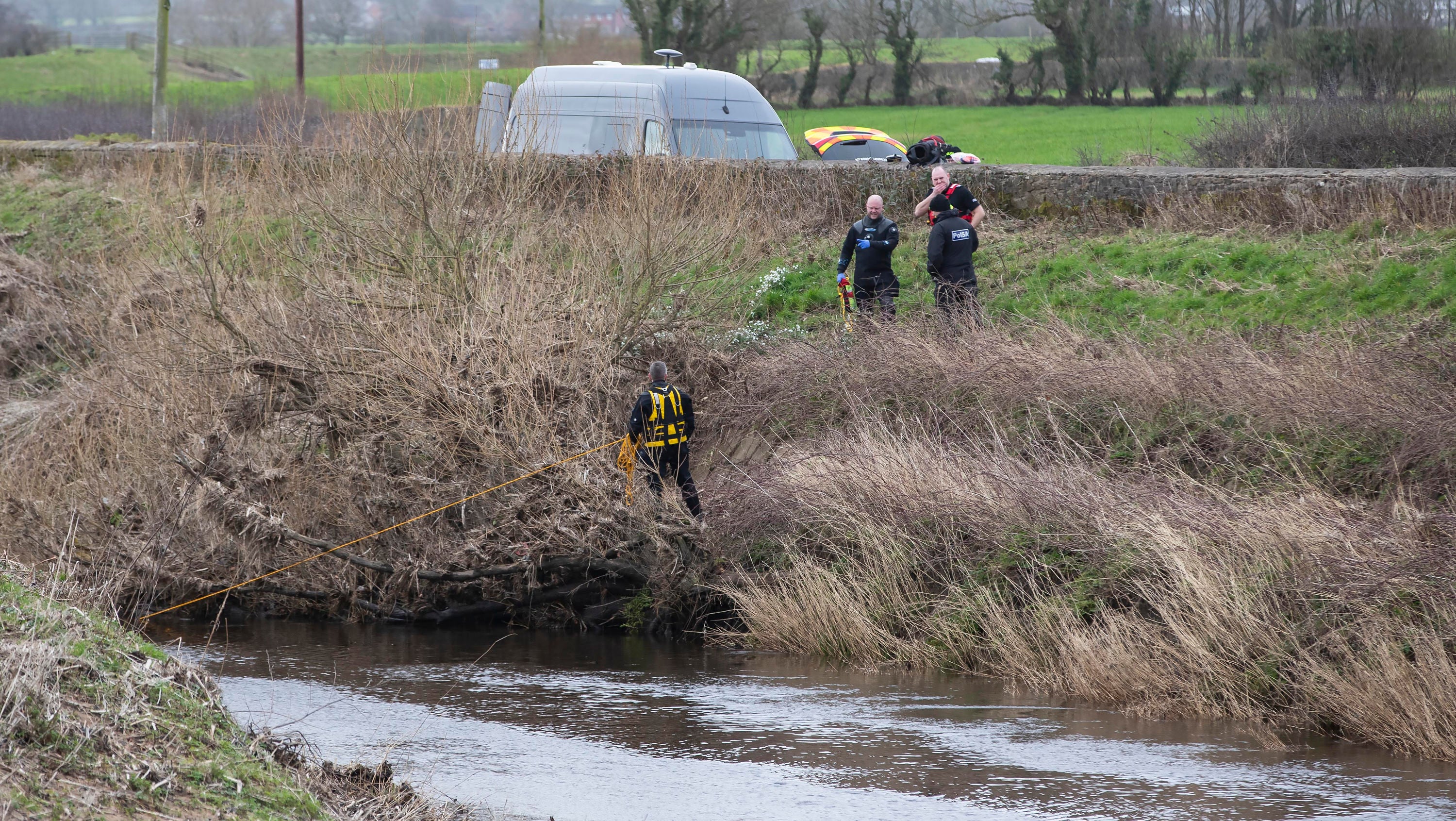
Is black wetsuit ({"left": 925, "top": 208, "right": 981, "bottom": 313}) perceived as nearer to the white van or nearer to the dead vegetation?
the dead vegetation

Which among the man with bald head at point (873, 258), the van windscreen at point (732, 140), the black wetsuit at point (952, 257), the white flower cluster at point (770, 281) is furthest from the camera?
the white flower cluster at point (770, 281)

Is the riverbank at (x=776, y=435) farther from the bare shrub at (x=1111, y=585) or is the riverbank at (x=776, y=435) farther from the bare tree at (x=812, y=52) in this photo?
the bare tree at (x=812, y=52)

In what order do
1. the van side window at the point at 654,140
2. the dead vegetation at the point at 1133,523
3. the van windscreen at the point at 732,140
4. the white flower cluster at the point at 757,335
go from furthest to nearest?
the van windscreen at the point at 732,140, the van side window at the point at 654,140, the white flower cluster at the point at 757,335, the dead vegetation at the point at 1133,523

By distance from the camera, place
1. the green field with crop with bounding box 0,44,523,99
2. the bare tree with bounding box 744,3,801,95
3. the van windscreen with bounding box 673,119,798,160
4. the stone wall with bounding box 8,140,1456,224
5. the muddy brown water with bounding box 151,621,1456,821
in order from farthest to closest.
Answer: the green field with crop with bounding box 0,44,523,99 < the bare tree with bounding box 744,3,801,95 < the van windscreen with bounding box 673,119,798,160 < the stone wall with bounding box 8,140,1456,224 < the muddy brown water with bounding box 151,621,1456,821

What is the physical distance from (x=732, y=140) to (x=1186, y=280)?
5.77m

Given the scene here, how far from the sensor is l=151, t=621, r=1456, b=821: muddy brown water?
7.28m

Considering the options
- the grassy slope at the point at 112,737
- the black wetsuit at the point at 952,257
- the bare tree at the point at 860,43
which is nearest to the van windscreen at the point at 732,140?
the black wetsuit at the point at 952,257

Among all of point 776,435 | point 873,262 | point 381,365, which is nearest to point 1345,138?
point 873,262

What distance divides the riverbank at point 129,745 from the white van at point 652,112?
878 centimetres

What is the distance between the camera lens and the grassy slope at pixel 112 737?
16.4 ft

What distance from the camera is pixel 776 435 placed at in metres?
12.9

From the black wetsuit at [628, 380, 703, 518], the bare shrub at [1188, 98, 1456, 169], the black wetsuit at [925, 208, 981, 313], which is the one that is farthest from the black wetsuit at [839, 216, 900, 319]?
the bare shrub at [1188, 98, 1456, 169]

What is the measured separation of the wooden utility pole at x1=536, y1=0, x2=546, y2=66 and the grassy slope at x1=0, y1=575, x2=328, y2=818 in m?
21.2

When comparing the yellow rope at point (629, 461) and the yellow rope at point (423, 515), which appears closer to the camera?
the yellow rope at point (423, 515)
